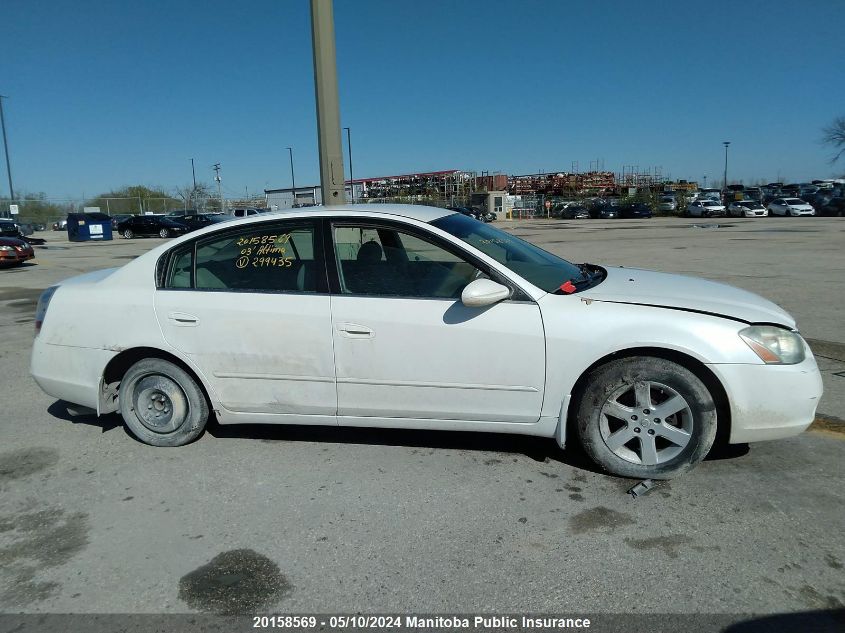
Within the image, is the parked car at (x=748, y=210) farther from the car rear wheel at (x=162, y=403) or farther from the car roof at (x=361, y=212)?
the car rear wheel at (x=162, y=403)

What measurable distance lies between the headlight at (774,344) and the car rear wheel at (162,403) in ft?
10.9

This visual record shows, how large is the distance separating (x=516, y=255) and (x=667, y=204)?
191 ft

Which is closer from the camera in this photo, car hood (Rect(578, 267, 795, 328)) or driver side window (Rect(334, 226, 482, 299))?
car hood (Rect(578, 267, 795, 328))

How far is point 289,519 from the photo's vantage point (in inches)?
130

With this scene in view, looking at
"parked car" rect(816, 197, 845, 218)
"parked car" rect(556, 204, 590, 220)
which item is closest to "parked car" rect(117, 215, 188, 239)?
"parked car" rect(556, 204, 590, 220)

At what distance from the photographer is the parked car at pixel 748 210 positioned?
45.5m

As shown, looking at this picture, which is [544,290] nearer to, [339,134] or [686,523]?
[686,523]

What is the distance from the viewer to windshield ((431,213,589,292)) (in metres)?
3.88

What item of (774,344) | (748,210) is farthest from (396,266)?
(748,210)

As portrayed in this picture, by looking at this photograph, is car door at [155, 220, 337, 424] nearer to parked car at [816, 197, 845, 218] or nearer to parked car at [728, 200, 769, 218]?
parked car at [816, 197, 845, 218]

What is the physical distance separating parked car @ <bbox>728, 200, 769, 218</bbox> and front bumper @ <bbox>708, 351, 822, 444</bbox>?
47.5m

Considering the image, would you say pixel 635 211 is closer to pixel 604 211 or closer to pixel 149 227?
pixel 604 211

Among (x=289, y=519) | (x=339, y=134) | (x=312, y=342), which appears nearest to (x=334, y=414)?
(x=312, y=342)

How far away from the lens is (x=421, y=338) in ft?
12.0
